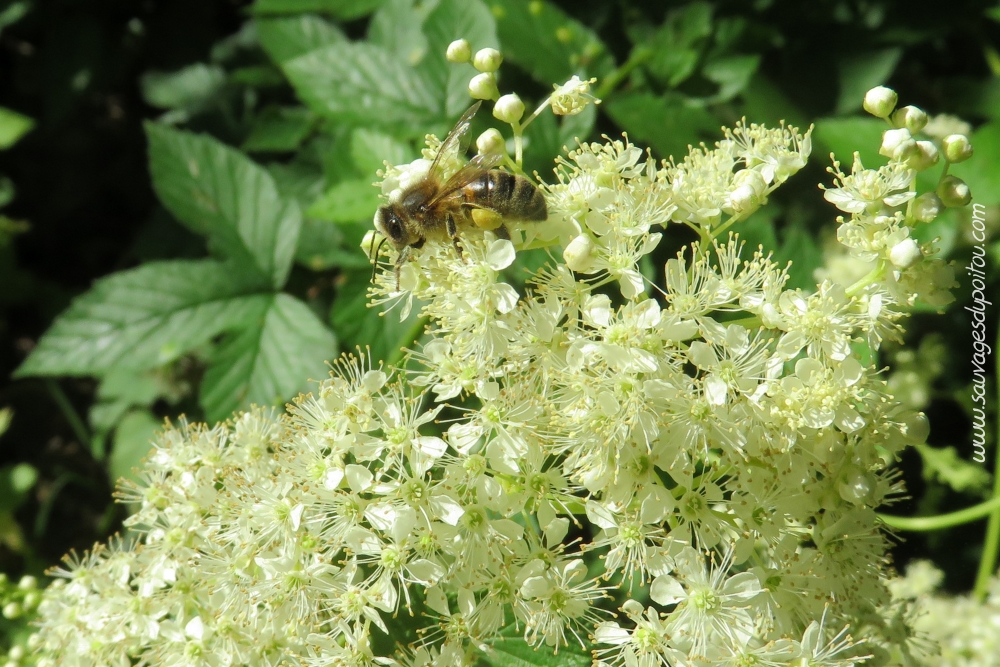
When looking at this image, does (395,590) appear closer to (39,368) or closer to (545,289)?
(545,289)

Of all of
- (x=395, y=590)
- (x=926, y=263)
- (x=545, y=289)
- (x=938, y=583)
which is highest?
(x=545, y=289)

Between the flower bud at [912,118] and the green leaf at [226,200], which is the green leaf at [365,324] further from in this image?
the flower bud at [912,118]

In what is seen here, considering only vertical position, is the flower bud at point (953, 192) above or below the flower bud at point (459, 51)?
below

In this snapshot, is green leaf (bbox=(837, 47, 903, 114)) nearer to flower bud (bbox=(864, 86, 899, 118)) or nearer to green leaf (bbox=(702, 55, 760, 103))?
green leaf (bbox=(702, 55, 760, 103))

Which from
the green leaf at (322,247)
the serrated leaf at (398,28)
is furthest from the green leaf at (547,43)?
the green leaf at (322,247)

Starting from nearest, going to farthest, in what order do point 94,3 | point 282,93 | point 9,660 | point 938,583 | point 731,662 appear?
point 731,662, point 9,660, point 938,583, point 282,93, point 94,3

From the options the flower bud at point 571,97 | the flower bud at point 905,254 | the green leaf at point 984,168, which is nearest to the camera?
the flower bud at point 905,254

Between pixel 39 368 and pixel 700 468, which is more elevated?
pixel 39 368

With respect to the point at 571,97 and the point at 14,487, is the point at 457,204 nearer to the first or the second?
the point at 571,97

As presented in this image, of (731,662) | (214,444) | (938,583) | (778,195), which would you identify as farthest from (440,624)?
(938,583)
